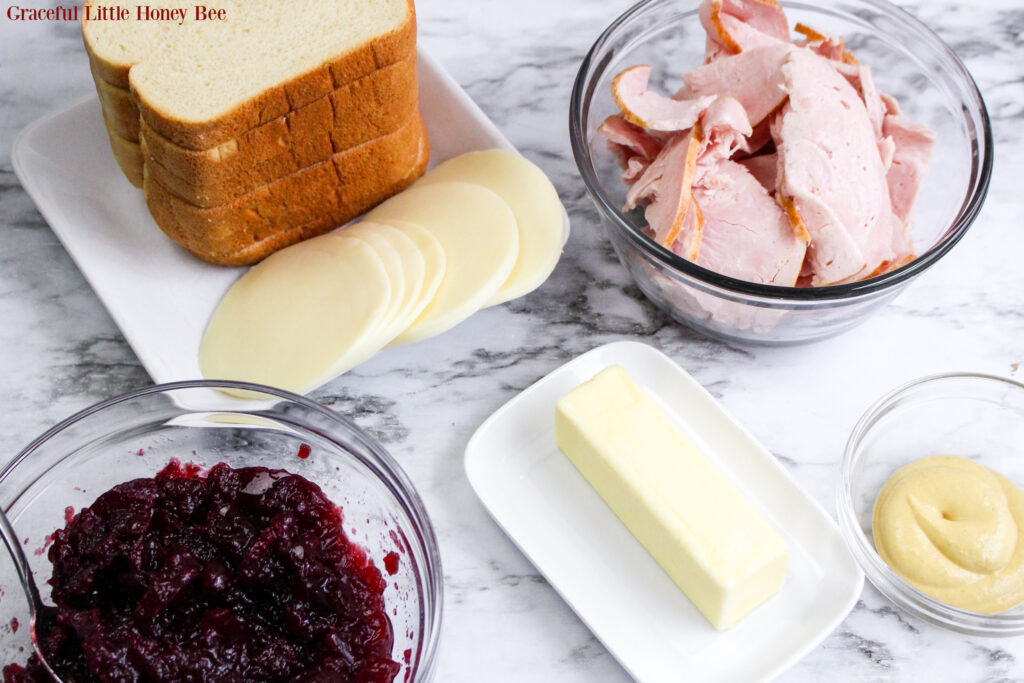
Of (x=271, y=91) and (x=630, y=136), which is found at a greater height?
(x=271, y=91)

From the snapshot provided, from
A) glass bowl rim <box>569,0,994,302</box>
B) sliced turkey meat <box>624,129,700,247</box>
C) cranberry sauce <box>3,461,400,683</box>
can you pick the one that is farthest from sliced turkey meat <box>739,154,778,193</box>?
cranberry sauce <box>3,461,400,683</box>

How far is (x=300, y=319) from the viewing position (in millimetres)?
2068

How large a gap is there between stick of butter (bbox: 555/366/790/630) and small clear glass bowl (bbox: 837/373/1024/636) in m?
0.31

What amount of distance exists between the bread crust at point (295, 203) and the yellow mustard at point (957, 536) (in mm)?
1282

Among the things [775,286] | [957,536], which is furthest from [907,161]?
[957,536]

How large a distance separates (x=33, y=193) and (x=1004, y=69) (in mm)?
2389

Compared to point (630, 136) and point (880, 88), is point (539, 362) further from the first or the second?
point (880, 88)

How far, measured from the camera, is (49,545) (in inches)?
71.1

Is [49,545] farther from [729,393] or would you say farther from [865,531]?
[865,531]

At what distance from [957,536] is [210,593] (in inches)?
53.9

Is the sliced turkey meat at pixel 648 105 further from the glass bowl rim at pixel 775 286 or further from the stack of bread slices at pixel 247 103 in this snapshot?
the stack of bread slices at pixel 247 103

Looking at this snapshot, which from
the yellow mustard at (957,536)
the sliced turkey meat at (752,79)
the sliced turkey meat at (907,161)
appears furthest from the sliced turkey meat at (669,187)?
the yellow mustard at (957,536)

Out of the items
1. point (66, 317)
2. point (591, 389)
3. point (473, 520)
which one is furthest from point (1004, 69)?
point (66, 317)

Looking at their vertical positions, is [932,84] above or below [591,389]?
above
